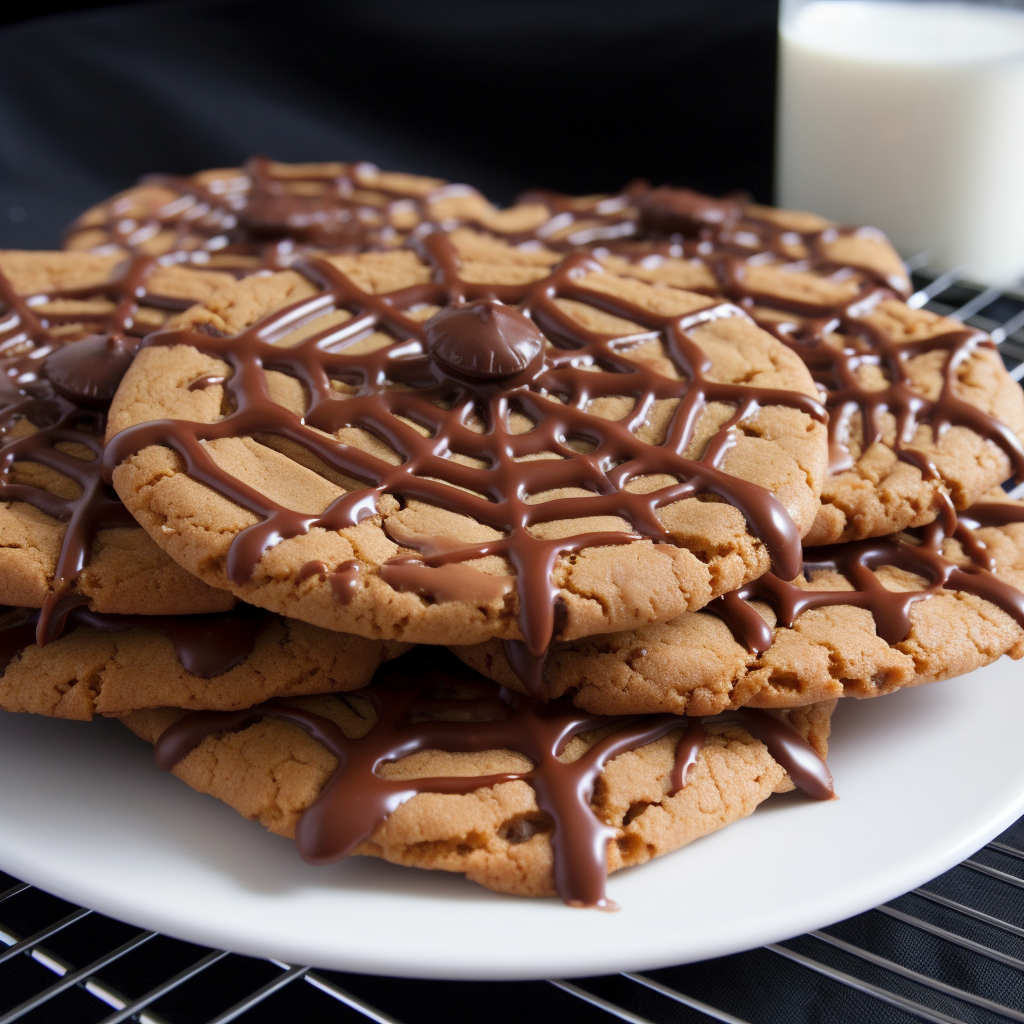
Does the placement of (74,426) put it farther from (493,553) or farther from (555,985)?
(555,985)

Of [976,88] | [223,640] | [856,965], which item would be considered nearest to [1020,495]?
[856,965]

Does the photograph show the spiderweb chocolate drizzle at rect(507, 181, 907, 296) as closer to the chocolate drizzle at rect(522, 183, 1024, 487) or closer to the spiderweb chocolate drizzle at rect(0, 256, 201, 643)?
the chocolate drizzle at rect(522, 183, 1024, 487)

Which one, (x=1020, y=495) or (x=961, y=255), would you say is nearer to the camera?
(x=1020, y=495)

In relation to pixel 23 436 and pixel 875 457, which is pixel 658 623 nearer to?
pixel 875 457

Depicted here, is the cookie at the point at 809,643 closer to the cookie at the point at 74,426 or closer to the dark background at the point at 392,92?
the cookie at the point at 74,426

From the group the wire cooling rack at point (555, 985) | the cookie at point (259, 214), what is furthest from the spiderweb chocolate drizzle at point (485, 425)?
the cookie at point (259, 214)
